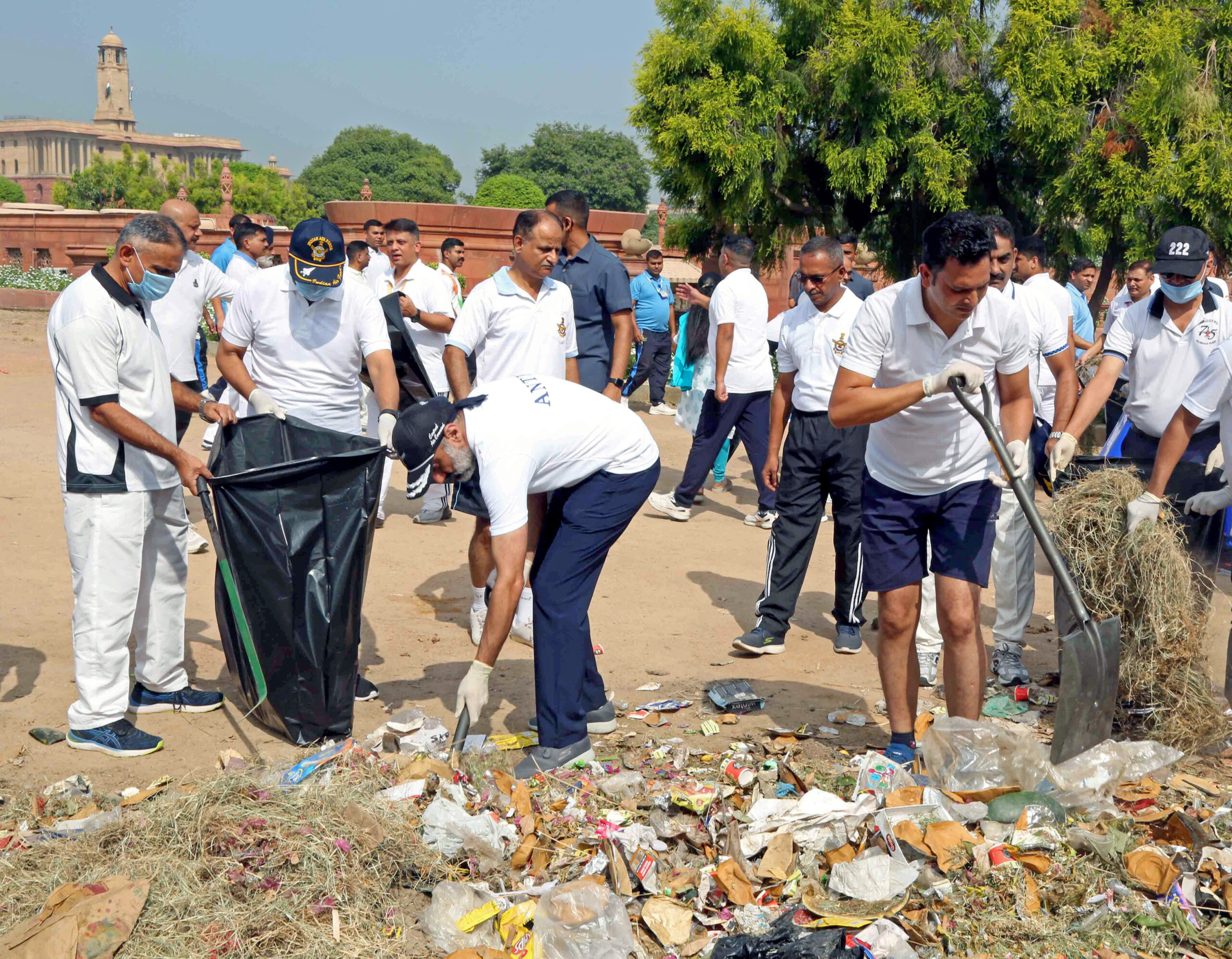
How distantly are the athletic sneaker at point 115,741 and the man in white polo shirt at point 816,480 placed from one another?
2.59 metres

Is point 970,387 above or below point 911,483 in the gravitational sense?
above

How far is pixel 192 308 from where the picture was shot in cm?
615

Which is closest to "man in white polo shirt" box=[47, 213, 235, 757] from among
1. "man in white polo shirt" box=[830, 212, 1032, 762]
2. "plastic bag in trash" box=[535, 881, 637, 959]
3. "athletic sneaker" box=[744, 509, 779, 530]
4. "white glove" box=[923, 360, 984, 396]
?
"plastic bag in trash" box=[535, 881, 637, 959]

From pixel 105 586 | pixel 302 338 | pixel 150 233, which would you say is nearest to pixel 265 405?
pixel 302 338

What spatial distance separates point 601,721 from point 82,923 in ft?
6.65

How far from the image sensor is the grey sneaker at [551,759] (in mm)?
3652

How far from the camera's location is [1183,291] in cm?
478

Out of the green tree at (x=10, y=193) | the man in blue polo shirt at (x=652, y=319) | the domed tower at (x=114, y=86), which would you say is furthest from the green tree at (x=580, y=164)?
the domed tower at (x=114, y=86)

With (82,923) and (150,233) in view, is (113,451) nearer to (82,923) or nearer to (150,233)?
(150,233)

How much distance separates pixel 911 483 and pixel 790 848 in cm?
126

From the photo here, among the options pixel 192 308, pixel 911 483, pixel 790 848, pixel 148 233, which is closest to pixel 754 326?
pixel 192 308

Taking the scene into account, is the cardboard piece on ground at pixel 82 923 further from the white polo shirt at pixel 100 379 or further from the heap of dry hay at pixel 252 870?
the white polo shirt at pixel 100 379

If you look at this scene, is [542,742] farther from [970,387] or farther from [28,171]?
[28,171]

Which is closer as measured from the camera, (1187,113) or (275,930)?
(275,930)
